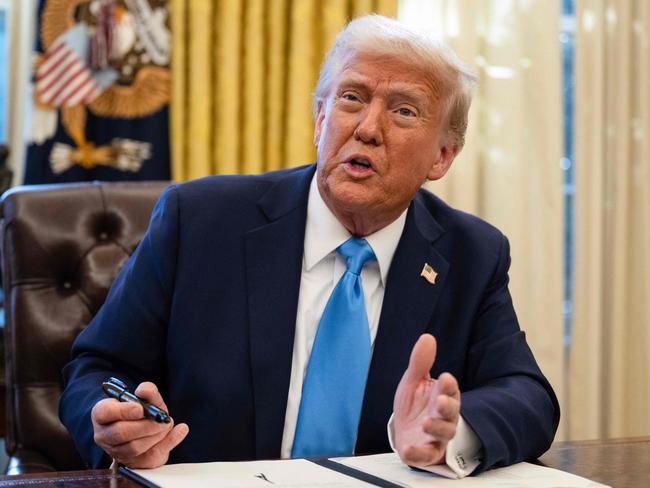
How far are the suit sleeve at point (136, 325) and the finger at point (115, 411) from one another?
0.33 metres

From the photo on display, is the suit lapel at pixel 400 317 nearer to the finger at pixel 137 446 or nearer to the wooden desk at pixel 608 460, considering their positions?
the wooden desk at pixel 608 460

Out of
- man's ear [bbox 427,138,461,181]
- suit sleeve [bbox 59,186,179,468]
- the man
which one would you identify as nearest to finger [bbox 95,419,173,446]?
the man

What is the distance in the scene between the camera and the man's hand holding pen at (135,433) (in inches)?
56.4

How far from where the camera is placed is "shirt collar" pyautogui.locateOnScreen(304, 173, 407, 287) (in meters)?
1.98

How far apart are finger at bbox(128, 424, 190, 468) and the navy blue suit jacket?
0.83ft

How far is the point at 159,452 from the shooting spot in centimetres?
146

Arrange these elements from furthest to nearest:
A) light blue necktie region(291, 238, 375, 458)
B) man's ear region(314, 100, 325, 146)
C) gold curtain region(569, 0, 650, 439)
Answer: gold curtain region(569, 0, 650, 439) < man's ear region(314, 100, 325, 146) < light blue necktie region(291, 238, 375, 458)

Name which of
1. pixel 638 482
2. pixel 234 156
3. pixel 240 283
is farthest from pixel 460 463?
pixel 234 156

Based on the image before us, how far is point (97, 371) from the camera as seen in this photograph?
71.7 inches

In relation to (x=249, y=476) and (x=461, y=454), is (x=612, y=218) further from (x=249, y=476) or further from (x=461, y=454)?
(x=249, y=476)

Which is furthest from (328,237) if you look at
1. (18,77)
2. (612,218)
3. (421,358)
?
(612,218)

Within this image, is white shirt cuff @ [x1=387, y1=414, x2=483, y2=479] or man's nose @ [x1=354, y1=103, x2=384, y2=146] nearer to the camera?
white shirt cuff @ [x1=387, y1=414, x2=483, y2=479]

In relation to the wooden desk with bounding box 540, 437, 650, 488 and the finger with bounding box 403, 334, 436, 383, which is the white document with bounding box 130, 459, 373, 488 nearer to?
the finger with bounding box 403, 334, 436, 383

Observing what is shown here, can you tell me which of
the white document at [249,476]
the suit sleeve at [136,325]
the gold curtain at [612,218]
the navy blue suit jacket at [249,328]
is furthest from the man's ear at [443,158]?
the gold curtain at [612,218]
